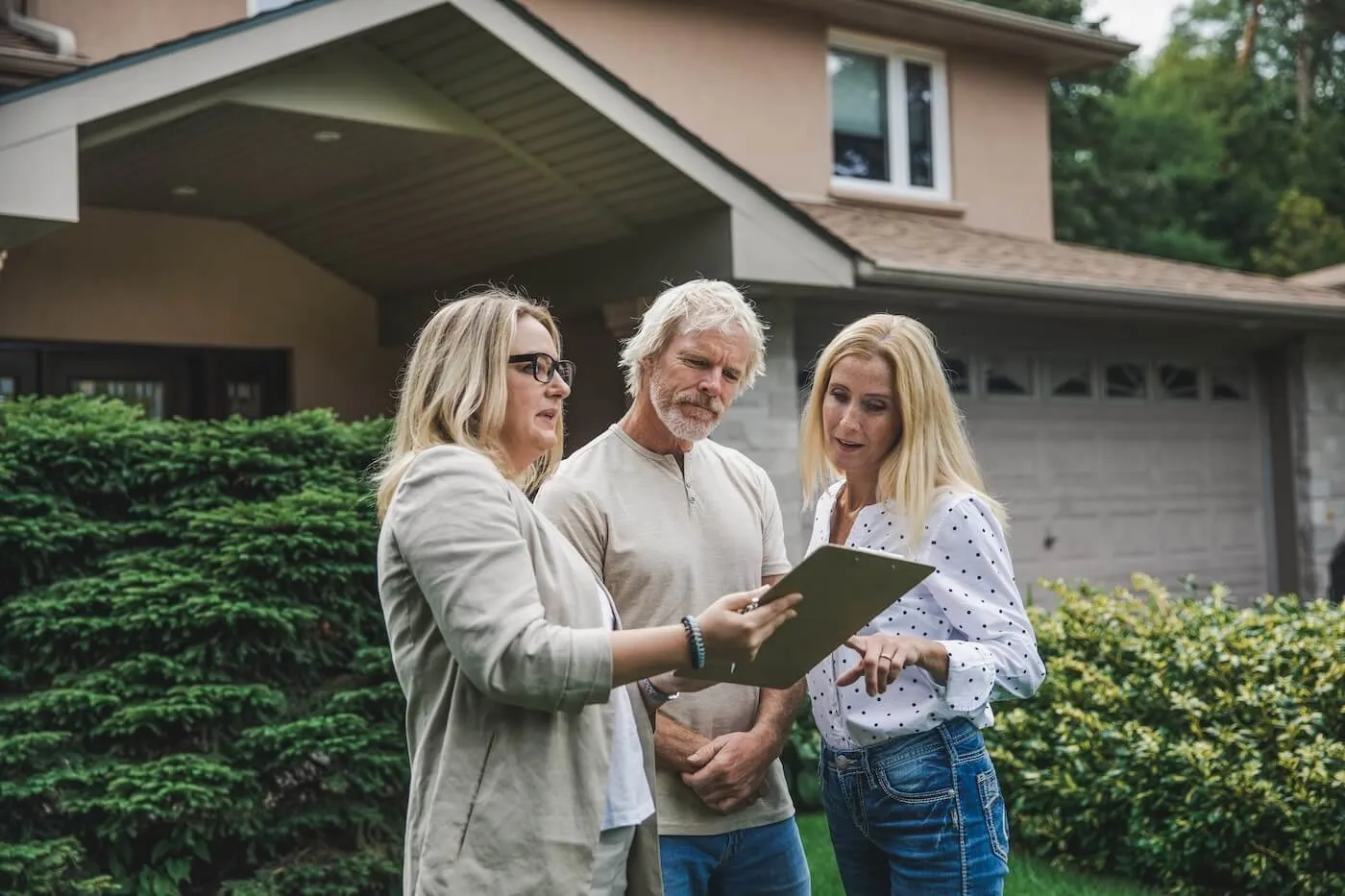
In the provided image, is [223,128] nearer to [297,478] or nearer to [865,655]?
[297,478]

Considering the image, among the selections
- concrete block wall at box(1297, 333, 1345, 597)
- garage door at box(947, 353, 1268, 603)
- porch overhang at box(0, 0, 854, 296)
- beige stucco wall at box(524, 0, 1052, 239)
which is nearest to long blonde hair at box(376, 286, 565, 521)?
porch overhang at box(0, 0, 854, 296)

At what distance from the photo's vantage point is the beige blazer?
7.23ft

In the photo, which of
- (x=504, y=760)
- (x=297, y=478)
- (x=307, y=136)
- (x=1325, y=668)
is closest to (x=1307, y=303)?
(x=1325, y=668)

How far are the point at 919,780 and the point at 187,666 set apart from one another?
359 cm

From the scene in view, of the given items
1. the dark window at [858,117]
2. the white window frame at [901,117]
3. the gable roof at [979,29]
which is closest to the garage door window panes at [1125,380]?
the white window frame at [901,117]

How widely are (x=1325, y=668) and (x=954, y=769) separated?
10.8ft

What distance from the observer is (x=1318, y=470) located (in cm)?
1289

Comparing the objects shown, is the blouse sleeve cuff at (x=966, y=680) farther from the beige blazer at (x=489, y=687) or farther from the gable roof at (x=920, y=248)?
the gable roof at (x=920, y=248)

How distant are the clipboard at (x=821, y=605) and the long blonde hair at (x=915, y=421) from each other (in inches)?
16.6

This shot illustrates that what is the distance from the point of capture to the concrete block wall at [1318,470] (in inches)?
505

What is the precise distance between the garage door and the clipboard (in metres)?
8.30

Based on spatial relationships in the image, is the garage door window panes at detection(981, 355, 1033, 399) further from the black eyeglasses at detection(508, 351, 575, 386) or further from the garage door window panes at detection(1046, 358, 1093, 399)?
the black eyeglasses at detection(508, 351, 575, 386)

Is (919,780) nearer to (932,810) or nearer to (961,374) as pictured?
(932,810)

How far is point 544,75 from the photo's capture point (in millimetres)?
7652
